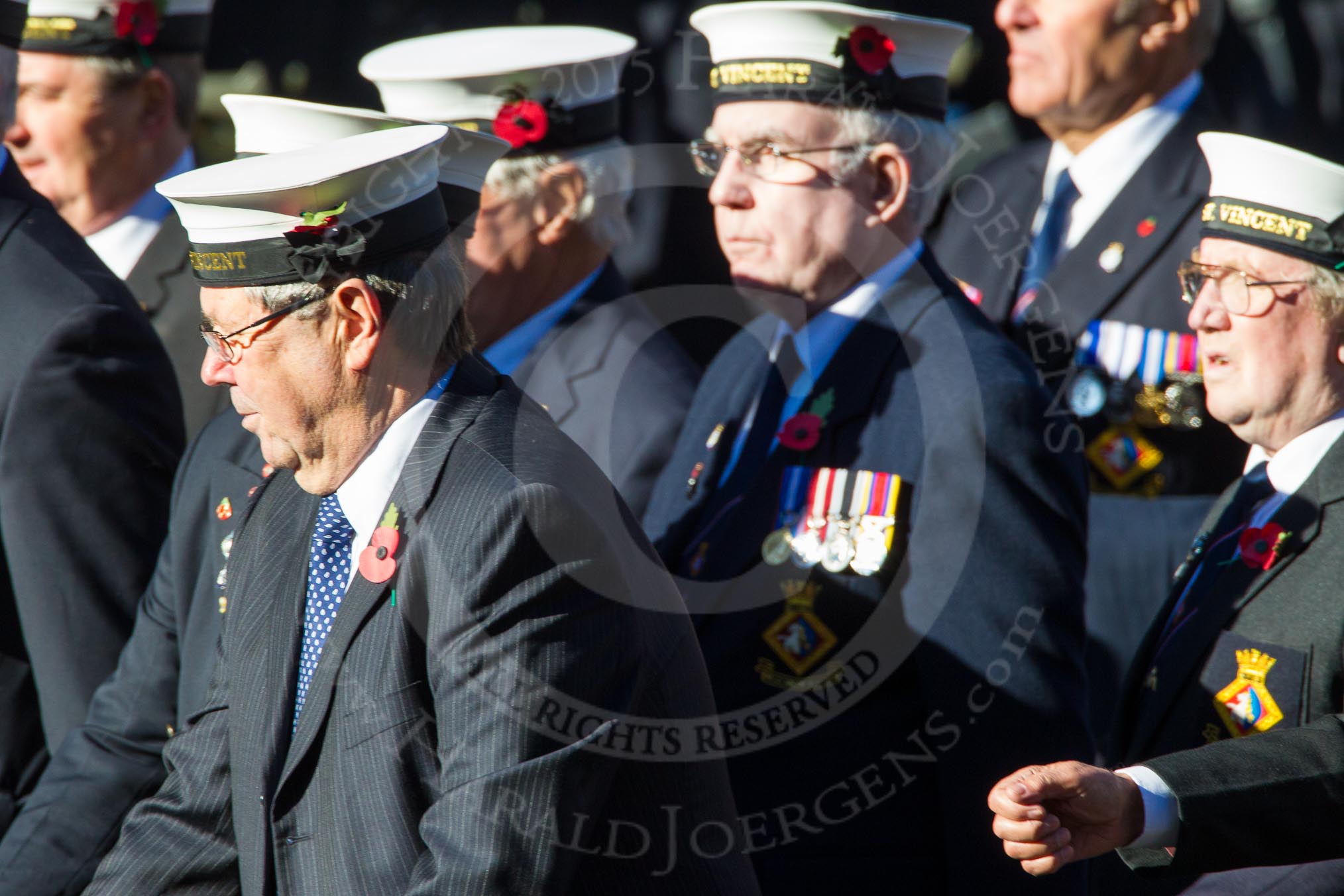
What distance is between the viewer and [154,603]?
319 cm

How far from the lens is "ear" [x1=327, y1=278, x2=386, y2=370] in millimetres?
2332

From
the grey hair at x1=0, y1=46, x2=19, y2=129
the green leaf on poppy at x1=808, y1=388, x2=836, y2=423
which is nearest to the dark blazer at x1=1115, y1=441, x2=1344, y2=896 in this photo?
the green leaf on poppy at x1=808, y1=388, x2=836, y2=423

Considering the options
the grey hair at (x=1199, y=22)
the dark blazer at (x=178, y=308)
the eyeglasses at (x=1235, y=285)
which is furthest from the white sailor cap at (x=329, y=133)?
the grey hair at (x=1199, y=22)

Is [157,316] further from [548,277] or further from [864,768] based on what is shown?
[864,768]

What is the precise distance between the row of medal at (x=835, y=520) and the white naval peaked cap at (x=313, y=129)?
0.93m

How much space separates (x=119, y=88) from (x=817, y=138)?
2.39 m

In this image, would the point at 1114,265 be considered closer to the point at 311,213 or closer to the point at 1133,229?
the point at 1133,229

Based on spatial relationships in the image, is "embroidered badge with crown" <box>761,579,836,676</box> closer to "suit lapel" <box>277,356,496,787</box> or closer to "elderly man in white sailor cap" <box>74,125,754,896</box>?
"elderly man in white sailor cap" <box>74,125,754,896</box>

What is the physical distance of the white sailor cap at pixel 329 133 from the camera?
305 centimetres

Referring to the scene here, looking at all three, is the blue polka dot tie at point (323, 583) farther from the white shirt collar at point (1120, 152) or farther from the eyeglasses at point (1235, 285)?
the white shirt collar at point (1120, 152)

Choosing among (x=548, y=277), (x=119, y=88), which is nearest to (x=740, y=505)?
(x=548, y=277)

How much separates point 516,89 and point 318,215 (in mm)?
1673

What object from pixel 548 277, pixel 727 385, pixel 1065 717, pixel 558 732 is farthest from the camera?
pixel 548 277

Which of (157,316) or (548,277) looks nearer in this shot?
(548,277)
